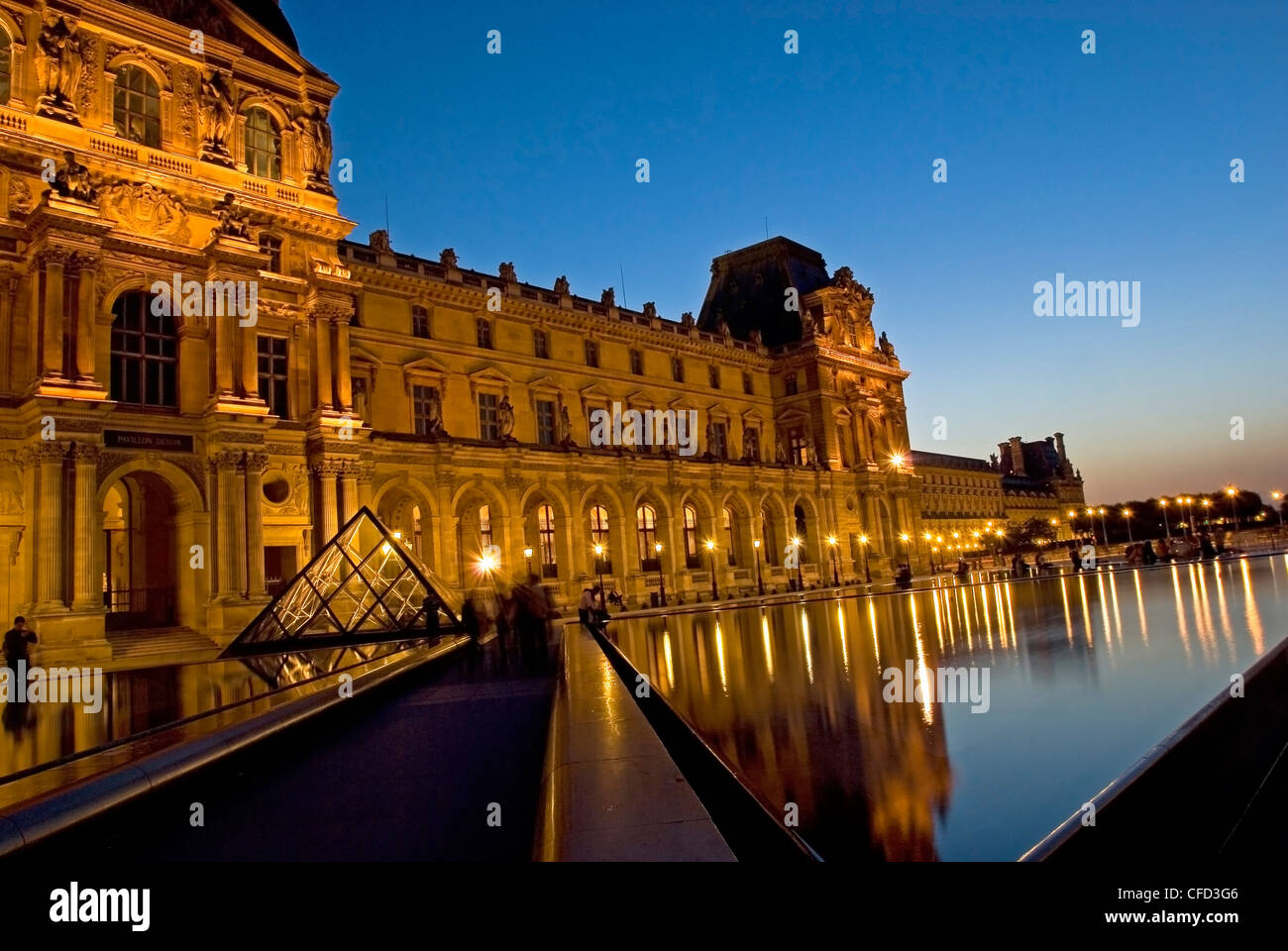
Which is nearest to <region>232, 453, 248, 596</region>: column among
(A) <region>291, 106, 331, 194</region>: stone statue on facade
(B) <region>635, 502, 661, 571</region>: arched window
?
(A) <region>291, 106, 331, 194</region>: stone statue on facade

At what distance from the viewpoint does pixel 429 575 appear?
21.5m

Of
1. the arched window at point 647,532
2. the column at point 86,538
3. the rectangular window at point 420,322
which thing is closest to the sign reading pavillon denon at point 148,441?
the column at point 86,538

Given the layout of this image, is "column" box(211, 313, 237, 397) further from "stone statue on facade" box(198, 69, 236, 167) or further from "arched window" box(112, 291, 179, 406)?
"stone statue on facade" box(198, 69, 236, 167)

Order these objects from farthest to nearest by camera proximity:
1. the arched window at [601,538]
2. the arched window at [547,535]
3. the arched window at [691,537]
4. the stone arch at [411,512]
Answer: the arched window at [691,537] → the arched window at [601,538] → the arched window at [547,535] → the stone arch at [411,512]

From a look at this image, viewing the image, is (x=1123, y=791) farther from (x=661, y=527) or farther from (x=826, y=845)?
(x=661, y=527)

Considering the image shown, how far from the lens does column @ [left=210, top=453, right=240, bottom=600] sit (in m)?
21.5

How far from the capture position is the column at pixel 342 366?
1014 inches

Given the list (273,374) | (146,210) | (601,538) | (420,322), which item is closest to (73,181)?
(146,210)

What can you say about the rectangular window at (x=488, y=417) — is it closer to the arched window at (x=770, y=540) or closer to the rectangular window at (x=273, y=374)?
the rectangular window at (x=273, y=374)

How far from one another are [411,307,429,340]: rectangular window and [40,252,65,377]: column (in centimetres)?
1453

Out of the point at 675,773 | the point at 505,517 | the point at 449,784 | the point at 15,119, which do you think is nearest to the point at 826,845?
the point at 675,773

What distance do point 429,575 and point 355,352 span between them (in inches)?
525

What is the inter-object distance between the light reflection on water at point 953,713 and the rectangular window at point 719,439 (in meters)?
31.8

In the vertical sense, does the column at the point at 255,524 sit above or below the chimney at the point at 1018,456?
below
